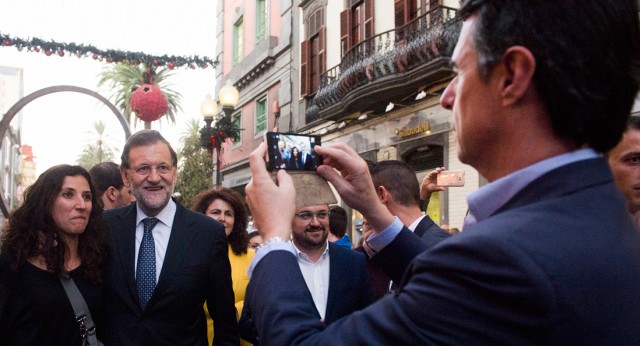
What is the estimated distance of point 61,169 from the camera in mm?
3797

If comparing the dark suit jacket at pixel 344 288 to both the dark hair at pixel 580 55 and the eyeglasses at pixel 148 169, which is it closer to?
the eyeglasses at pixel 148 169

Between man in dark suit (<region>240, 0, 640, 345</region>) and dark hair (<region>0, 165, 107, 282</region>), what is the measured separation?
2450 mm

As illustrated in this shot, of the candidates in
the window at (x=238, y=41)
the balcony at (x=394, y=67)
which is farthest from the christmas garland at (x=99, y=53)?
the window at (x=238, y=41)

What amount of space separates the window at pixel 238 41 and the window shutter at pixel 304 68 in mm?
6896

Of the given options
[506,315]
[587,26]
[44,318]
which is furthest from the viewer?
[44,318]

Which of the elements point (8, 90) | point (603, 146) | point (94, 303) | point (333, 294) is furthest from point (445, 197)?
point (8, 90)

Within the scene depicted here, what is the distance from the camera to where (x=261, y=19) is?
23.9 m

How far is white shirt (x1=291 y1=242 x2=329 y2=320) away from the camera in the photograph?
4000mm

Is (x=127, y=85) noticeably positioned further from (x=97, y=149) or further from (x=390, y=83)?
(x=97, y=149)

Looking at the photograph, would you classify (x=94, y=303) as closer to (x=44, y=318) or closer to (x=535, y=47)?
(x=44, y=318)

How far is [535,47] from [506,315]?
49 cm

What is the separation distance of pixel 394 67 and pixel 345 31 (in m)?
3.82

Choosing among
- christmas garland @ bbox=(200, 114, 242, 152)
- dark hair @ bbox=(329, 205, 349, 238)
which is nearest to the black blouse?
dark hair @ bbox=(329, 205, 349, 238)

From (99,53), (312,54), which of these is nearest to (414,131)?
(312,54)
